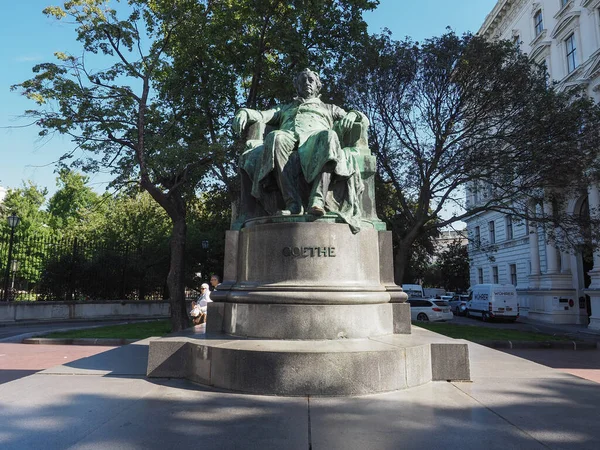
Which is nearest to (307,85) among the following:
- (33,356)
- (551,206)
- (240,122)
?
(240,122)

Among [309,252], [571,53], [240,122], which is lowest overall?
[309,252]

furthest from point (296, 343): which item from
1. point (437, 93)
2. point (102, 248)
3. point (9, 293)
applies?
point (102, 248)

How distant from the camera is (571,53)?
28.3 meters

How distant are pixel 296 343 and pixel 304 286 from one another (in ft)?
2.28

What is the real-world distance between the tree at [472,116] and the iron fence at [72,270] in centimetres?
1529

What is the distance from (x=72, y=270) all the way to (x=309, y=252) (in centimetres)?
2143

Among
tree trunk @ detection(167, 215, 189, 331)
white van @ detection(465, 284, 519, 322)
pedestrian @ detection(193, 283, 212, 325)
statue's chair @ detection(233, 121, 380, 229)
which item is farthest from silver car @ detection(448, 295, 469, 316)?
statue's chair @ detection(233, 121, 380, 229)

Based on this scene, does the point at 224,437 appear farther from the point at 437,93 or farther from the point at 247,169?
the point at 437,93

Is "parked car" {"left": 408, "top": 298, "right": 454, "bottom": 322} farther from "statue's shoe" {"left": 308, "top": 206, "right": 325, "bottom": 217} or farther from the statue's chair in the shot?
"statue's shoe" {"left": 308, "top": 206, "right": 325, "bottom": 217}

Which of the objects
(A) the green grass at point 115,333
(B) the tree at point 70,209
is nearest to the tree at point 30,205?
(B) the tree at point 70,209

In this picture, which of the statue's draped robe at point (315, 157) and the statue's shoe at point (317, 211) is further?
the statue's draped robe at point (315, 157)

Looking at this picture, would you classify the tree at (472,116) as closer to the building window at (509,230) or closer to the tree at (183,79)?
the tree at (183,79)

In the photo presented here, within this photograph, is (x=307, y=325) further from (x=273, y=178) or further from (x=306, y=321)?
(x=273, y=178)

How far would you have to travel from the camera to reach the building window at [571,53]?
27.9 metres
